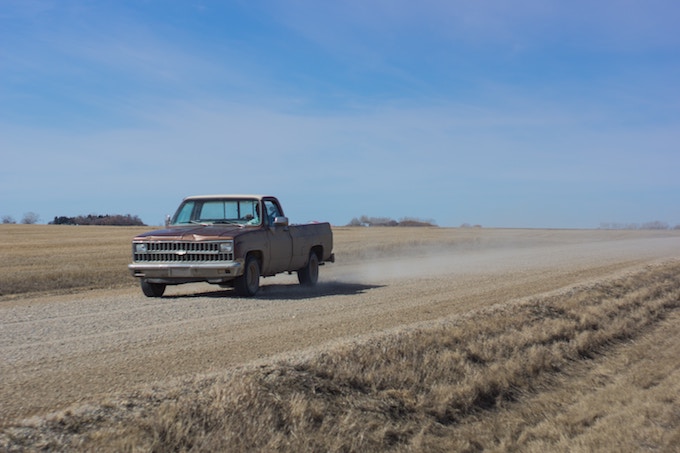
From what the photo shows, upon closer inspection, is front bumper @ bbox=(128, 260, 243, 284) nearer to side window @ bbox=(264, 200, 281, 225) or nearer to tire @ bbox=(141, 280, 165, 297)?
tire @ bbox=(141, 280, 165, 297)

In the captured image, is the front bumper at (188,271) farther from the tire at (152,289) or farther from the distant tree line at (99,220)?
the distant tree line at (99,220)

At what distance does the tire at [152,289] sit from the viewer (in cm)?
1419

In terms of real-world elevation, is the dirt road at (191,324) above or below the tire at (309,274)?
below

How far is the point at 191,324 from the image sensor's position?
10477 mm

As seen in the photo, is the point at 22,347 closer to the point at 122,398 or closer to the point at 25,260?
the point at 122,398

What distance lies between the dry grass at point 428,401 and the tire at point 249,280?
4.55 metres

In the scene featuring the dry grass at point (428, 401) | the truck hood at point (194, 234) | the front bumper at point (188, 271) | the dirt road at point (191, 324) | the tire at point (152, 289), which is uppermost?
the truck hood at point (194, 234)

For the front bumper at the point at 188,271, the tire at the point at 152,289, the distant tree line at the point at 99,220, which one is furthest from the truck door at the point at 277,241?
the distant tree line at the point at 99,220

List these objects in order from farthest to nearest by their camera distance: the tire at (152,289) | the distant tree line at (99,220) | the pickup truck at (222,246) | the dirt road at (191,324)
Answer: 1. the distant tree line at (99,220)
2. the tire at (152,289)
3. the pickup truck at (222,246)
4. the dirt road at (191,324)

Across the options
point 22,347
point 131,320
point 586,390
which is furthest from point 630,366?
point 22,347

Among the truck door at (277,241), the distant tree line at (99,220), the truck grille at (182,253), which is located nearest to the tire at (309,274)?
the truck door at (277,241)

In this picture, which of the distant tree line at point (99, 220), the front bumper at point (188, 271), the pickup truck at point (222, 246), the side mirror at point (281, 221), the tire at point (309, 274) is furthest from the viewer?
the distant tree line at point (99, 220)

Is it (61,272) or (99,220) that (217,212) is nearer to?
(61,272)

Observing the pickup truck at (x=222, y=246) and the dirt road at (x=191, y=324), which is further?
the pickup truck at (x=222, y=246)
